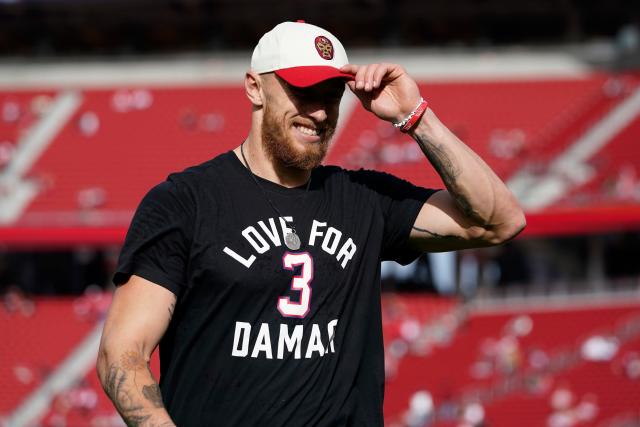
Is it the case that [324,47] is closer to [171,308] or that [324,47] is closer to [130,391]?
[171,308]

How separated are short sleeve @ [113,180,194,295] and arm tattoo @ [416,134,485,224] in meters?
0.66

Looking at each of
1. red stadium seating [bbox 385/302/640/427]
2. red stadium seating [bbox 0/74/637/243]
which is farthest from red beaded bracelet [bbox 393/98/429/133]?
red stadium seating [bbox 0/74/637/243]

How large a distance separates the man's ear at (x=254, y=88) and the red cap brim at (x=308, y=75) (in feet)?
0.34

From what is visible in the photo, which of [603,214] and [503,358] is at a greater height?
[603,214]

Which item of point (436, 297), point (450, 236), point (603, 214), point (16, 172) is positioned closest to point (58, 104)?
point (16, 172)

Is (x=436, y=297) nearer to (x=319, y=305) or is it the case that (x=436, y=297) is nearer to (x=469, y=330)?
(x=469, y=330)

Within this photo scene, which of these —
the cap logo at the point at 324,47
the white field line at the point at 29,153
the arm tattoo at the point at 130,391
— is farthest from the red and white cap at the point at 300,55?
the white field line at the point at 29,153

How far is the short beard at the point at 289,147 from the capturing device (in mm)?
2598

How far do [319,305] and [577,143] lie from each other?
15.6 metres

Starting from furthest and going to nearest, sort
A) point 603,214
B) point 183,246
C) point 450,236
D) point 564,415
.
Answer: point 603,214, point 564,415, point 450,236, point 183,246

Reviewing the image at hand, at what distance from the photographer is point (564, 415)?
12.7 meters

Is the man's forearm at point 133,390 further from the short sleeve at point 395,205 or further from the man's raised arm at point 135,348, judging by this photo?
the short sleeve at point 395,205

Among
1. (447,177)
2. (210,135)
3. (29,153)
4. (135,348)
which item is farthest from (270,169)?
(29,153)

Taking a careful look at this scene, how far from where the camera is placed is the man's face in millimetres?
2588
